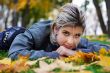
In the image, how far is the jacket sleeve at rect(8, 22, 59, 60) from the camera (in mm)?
3482

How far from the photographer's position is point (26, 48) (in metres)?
3.73

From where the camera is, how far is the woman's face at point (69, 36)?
356cm

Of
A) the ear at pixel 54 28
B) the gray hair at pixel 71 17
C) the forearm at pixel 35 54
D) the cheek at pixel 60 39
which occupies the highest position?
the gray hair at pixel 71 17

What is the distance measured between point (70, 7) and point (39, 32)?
0.45m

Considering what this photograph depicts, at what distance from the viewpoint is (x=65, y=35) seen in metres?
3.58

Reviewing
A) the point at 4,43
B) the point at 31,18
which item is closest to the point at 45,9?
the point at 31,18

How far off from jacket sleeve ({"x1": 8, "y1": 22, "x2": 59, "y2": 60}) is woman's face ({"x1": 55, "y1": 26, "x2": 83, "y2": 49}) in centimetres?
16

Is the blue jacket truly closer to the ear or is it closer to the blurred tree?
the ear

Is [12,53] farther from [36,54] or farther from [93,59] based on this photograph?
[93,59]

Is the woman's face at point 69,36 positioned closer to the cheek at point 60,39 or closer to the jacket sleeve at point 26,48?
the cheek at point 60,39

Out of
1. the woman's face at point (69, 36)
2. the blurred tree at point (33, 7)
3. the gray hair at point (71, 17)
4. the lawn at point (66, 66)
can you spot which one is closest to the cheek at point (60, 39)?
the woman's face at point (69, 36)

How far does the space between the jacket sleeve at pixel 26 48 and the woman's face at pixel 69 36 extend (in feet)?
0.51

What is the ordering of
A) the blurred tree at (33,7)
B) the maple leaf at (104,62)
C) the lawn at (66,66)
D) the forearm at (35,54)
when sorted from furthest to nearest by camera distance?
the blurred tree at (33,7)
the forearm at (35,54)
the maple leaf at (104,62)
the lawn at (66,66)

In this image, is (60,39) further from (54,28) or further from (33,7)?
(33,7)
